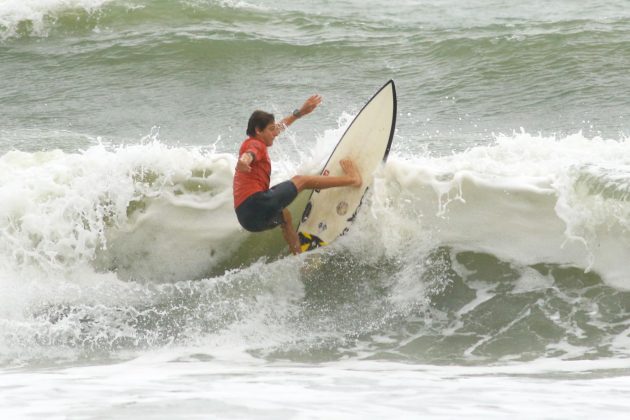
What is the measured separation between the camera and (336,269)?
7.60 m

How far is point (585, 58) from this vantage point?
1267 cm

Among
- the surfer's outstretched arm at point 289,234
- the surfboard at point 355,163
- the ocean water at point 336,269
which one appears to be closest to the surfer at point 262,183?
the surfer's outstretched arm at point 289,234

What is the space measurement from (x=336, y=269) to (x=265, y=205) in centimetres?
88

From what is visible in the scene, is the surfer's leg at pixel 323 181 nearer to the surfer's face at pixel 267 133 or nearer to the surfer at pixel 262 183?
the surfer at pixel 262 183

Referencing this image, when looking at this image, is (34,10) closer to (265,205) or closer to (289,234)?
(289,234)

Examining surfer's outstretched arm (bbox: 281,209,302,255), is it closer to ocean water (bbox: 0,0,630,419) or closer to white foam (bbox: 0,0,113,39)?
ocean water (bbox: 0,0,630,419)

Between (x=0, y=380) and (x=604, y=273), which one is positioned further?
(x=604, y=273)

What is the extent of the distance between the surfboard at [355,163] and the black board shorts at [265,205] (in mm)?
554

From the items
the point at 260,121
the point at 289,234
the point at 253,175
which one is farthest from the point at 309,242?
the point at 260,121

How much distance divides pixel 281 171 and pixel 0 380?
11.9 feet

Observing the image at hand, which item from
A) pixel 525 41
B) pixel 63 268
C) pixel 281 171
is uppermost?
pixel 525 41

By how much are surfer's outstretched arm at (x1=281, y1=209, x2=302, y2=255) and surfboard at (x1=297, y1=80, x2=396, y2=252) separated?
0.06 m

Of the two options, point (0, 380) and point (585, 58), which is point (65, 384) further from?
point (585, 58)

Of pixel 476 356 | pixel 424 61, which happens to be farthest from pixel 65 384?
pixel 424 61
